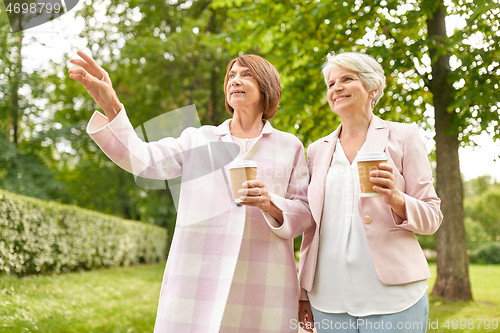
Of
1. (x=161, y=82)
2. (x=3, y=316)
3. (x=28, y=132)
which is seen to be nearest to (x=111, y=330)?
(x=3, y=316)

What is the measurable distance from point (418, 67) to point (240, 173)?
5.40 meters

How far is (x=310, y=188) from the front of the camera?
2.25 metres

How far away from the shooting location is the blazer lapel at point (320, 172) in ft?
7.11

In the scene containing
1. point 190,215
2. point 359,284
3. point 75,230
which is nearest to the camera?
point 359,284

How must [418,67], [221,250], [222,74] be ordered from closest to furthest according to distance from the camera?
[221,250] → [418,67] → [222,74]

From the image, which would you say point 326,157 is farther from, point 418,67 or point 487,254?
point 487,254

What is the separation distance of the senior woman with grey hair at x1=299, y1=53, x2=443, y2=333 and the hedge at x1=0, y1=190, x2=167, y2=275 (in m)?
5.57

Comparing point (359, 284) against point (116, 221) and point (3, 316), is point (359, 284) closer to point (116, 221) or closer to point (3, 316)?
point (3, 316)

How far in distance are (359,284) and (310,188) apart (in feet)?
1.74

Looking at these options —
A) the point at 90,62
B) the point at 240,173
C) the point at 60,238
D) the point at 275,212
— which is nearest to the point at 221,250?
the point at 275,212

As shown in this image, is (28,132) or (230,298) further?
(28,132)

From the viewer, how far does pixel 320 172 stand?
224 cm

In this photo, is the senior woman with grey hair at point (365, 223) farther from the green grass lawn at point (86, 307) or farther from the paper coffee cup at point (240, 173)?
the green grass lawn at point (86, 307)

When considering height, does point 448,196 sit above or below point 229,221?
above
